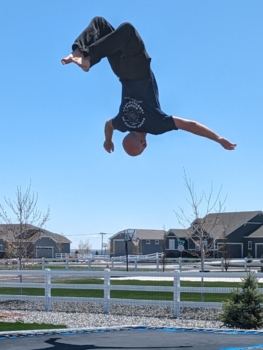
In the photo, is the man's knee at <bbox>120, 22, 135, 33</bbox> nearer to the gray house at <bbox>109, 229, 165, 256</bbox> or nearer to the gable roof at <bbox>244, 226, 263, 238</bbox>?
the gable roof at <bbox>244, 226, 263, 238</bbox>

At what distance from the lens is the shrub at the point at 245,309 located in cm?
1146

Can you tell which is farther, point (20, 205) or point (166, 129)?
point (20, 205)

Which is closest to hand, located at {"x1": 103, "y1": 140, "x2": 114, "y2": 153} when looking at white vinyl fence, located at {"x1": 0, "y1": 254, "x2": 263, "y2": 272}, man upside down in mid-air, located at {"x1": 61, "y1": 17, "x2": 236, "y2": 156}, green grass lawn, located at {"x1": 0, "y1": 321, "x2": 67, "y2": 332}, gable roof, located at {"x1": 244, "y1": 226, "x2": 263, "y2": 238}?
man upside down in mid-air, located at {"x1": 61, "y1": 17, "x2": 236, "y2": 156}

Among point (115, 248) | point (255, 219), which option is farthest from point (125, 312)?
point (115, 248)

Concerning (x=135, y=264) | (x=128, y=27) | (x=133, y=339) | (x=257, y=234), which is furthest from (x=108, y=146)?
(x=257, y=234)

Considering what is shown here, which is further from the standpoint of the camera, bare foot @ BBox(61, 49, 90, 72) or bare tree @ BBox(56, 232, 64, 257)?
bare tree @ BBox(56, 232, 64, 257)

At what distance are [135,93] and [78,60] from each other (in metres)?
1.09

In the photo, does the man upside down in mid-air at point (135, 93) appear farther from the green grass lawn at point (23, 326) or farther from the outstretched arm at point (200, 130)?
the green grass lawn at point (23, 326)

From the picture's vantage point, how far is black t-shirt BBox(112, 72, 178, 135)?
21.0 ft

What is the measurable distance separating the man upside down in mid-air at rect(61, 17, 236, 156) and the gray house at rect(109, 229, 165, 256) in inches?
2467

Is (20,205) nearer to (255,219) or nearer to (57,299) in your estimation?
(57,299)

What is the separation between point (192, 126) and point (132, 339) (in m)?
4.36

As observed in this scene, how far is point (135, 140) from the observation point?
6547 millimetres

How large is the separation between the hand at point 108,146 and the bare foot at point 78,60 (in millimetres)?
1594
